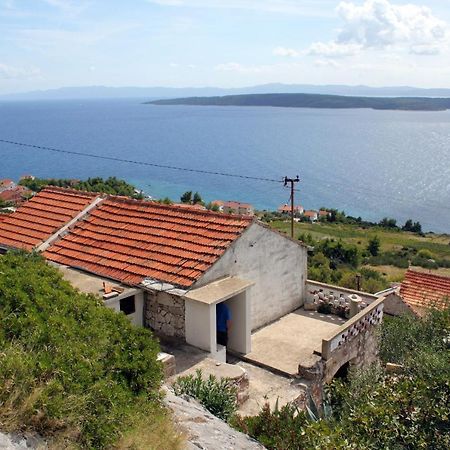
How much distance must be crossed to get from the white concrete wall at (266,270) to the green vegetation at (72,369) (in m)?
5.40

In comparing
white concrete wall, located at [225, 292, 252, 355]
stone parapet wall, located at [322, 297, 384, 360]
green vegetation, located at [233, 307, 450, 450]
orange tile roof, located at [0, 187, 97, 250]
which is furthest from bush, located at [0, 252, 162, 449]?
orange tile roof, located at [0, 187, 97, 250]

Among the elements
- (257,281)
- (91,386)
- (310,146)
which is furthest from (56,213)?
(310,146)

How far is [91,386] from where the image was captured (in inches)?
212

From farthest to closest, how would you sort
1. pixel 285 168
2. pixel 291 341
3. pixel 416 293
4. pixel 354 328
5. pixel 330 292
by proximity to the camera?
pixel 285 168, pixel 416 293, pixel 330 292, pixel 291 341, pixel 354 328

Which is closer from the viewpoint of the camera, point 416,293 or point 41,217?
point 41,217

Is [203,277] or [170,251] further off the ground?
[170,251]

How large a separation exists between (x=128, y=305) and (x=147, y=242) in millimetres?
2120

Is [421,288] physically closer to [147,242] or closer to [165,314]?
[147,242]

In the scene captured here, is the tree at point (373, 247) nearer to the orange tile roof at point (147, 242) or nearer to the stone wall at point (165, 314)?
the orange tile roof at point (147, 242)

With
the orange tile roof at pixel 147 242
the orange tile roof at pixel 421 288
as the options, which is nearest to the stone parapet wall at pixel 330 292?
the orange tile roof at pixel 147 242

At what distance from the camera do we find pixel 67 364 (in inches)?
209

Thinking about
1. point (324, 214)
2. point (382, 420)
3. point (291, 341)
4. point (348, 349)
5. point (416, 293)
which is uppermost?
point (382, 420)

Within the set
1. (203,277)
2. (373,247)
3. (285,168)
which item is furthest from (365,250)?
(285,168)

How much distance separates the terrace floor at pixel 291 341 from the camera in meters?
12.2
